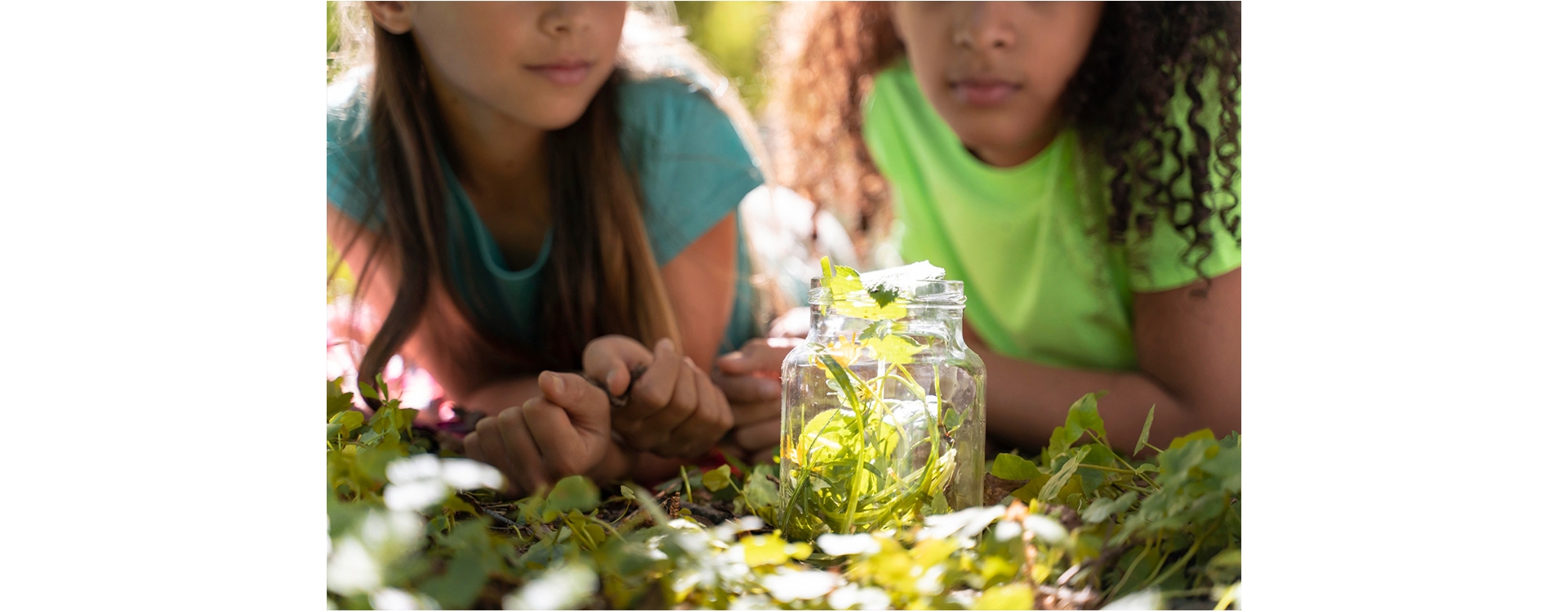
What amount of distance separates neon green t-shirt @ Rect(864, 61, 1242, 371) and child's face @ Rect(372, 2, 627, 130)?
485mm

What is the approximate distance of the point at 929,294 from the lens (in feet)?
1.59

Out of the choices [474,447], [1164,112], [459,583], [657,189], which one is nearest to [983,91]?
[1164,112]

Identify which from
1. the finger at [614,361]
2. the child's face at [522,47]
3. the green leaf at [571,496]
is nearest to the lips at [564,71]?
the child's face at [522,47]

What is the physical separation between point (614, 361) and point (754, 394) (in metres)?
0.16

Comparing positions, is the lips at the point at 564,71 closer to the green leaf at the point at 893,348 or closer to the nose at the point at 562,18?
the nose at the point at 562,18

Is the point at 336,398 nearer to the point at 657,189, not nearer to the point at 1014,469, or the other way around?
the point at 1014,469

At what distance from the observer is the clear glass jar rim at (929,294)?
48 cm

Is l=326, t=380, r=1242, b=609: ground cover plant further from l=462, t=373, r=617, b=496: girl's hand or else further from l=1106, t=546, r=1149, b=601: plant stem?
l=462, t=373, r=617, b=496: girl's hand

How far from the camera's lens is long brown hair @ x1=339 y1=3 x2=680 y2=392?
0.96 meters

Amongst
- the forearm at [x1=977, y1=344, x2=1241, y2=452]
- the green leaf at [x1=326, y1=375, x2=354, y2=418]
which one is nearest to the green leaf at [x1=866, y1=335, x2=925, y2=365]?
the green leaf at [x1=326, y1=375, x2=354, y2=418]

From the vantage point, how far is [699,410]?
2.32 ft

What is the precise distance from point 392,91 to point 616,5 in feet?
0.87
